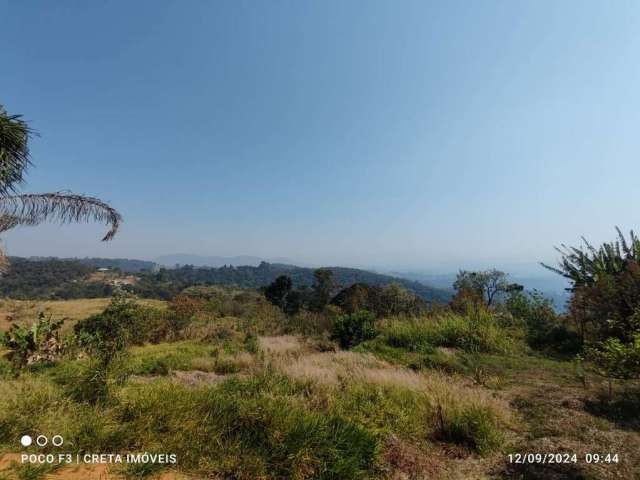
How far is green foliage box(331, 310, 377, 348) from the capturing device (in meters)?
11.6

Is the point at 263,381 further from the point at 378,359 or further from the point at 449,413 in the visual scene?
the point at 378,359

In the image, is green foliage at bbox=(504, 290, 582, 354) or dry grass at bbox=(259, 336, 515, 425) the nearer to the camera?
dry grass at bbox=(259, 336, 515, 425)

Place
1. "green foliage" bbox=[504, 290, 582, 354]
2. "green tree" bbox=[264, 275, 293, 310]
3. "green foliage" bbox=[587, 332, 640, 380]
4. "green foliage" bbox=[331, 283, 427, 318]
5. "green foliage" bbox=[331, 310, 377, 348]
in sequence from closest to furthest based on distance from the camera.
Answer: "green foliage" bbox=[587, 332, 640, 380]
"green foliage" bbox=[504, 290, 582, 354]
"green foliage" bbox=[331, 310, 377, 348]
"green foliage" bbox=[331, 283, 427, 318]
"green tree" bbox=[264, 275, 293, 310]

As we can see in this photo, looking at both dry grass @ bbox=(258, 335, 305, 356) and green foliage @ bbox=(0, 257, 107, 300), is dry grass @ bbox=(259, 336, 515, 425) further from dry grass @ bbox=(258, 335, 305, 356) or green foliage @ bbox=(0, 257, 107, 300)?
green foliage @ bbox=(0, 257, 107, 300)

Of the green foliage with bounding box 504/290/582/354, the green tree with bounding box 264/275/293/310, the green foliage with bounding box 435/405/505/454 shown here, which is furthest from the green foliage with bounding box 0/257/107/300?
the green foliage with bounding box 435/405/505/454

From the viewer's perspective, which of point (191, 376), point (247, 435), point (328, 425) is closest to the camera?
point (247, 435)

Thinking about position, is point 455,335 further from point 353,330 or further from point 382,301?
point 382,301

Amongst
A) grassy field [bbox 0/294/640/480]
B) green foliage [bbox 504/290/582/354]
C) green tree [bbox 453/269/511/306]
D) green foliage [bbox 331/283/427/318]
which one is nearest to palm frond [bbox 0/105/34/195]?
grassy field [bbox 0/294/640/480]

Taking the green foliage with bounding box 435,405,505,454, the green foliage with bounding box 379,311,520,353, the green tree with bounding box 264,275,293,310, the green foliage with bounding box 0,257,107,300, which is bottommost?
the green foliage with bounding box 0,257,107,300

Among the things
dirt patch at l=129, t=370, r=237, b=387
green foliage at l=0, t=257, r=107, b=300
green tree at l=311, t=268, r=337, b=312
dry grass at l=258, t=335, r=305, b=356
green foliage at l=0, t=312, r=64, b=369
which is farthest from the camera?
green foliage at l=0, t=257, r=107, b=300

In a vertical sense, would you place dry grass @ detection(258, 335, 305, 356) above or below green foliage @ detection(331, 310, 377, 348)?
below

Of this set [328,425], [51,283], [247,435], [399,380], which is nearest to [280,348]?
[399,380]

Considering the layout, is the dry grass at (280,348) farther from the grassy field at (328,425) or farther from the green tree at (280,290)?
the green tree at (280,290)

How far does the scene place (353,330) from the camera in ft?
38.7
